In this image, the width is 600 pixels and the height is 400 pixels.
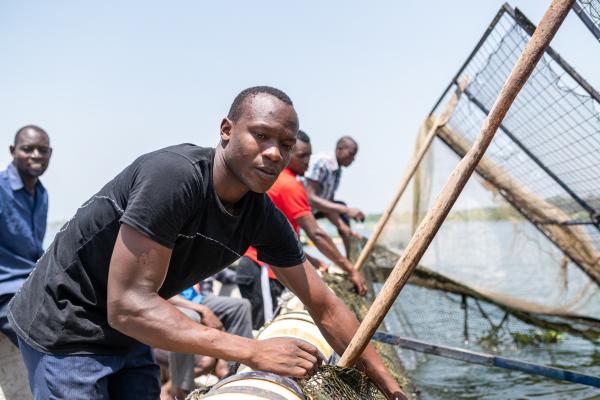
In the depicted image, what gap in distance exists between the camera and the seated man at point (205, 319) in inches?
177

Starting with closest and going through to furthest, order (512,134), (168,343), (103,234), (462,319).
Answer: (168,343), (103,234), (512,134), (462,319)

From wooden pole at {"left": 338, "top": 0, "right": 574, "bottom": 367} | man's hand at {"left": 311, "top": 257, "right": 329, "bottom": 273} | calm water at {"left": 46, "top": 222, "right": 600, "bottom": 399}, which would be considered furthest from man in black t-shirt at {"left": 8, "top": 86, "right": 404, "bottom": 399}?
calm water at {"left": 46, "top": 222, "right": 600, "bottom": 399}

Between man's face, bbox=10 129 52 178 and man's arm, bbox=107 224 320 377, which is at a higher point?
man's arm, bbox=107 224 320 377

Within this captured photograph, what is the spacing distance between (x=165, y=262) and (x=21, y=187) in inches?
120

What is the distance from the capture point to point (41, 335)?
2.43m

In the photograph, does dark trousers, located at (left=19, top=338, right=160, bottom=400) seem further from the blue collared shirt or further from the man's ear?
the blue collared shirt

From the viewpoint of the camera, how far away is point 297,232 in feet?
19.4

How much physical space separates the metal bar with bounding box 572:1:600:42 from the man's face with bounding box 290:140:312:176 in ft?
9.09

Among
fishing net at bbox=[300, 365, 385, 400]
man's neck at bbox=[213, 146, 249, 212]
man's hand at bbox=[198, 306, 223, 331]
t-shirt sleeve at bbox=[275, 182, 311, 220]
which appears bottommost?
man's hand at bbox=[198, 306, 223, 331]

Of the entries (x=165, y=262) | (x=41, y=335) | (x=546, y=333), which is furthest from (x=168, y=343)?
(x=546, y=333)

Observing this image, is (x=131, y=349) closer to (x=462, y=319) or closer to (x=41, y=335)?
(x=41, y=335)

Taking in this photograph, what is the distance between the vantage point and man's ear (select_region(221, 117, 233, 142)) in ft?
7.97

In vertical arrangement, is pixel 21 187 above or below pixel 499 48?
below

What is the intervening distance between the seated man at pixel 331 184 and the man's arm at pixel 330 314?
174 inches
